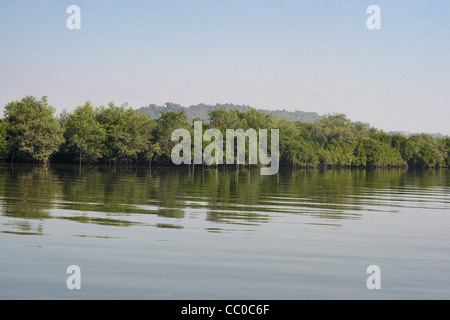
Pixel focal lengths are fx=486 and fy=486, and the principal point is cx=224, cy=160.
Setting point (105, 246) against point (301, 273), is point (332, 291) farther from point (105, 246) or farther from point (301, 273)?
point (105, 246)

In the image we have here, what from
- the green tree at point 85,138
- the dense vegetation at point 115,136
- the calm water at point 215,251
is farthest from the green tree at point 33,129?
the calm water at point 215,251

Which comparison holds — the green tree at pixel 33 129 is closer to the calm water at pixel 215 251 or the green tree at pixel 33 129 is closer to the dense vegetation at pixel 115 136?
the dense vegetation at pixel 115 136

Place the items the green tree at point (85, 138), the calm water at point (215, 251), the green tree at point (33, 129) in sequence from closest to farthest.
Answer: the calm water at point (215, 251) → the green tree at point (33, 129) → the green tree at point (85, 138)

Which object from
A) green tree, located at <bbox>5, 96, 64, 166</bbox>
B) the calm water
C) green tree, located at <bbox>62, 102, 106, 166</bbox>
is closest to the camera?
the calm water

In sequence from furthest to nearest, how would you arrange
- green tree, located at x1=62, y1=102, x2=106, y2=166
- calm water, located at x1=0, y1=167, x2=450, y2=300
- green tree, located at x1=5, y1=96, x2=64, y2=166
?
green tree, located at x1=62, y1=102, x2=106, y2=166 < green tree, located at x1=5, y1=96, x2=64, y2=166 < calm water, located at x1=0, y1=167, x2=450, y2=300

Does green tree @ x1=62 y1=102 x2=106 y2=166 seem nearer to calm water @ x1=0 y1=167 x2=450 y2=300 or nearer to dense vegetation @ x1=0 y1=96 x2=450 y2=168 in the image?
dense vegetation @ x1=0 y1=96 x2=450 y2=168

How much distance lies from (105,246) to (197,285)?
166 inches

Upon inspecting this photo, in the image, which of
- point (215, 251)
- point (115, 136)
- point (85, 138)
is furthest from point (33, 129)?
point (215, 251)

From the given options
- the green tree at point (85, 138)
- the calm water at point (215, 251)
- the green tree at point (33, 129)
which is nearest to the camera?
the calm water at point (215, 251)

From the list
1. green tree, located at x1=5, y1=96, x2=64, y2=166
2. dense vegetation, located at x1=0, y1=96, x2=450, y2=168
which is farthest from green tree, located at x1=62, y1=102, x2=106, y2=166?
green tree, located at x1=5, y1=96, x2=64, y2=166

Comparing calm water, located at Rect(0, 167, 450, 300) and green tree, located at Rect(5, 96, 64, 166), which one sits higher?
green tree, located at Rect(5, 96, 64, 166)

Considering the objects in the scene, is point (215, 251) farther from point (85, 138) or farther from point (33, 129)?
point (85, 138)
